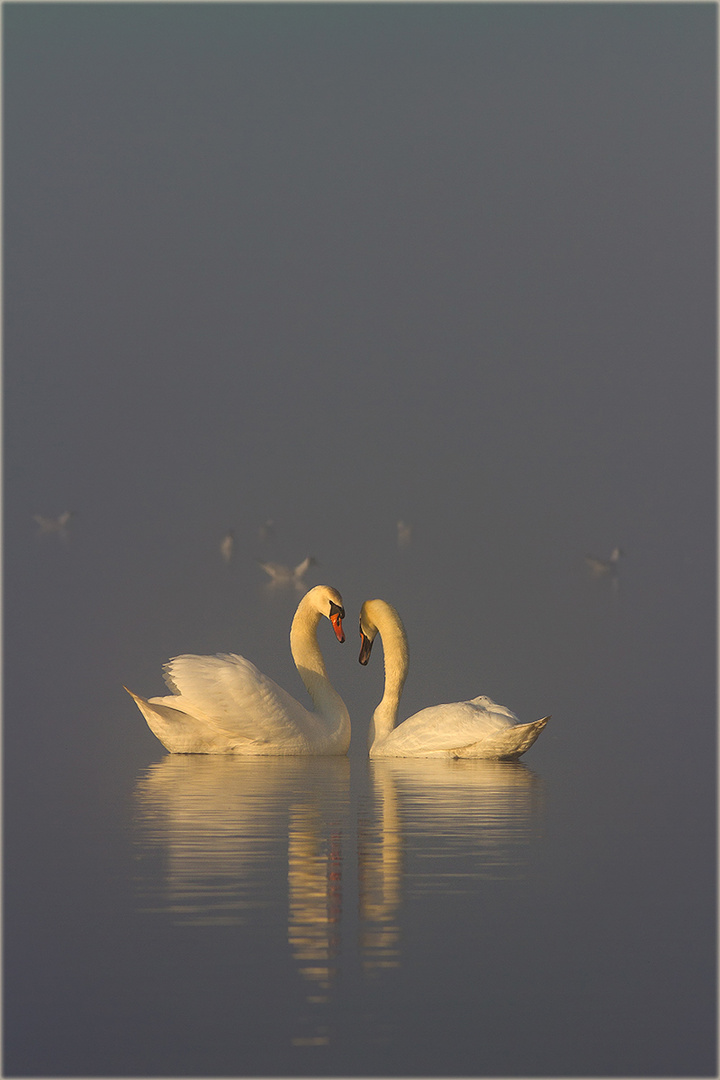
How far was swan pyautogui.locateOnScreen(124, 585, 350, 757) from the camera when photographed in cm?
1391

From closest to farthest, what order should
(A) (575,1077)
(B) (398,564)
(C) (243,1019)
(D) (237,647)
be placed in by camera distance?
1. (A) (575,1077)
2. (C) (243,1019)
3. (D) (237,647)
4. (B) (398,564)

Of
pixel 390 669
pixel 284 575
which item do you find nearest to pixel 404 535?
pixel 284 575

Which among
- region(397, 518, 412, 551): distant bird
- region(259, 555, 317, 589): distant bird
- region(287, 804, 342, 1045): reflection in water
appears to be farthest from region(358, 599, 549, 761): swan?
region(397, 518, 412, 551): distant bird

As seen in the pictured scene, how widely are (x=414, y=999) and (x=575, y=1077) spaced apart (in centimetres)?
91

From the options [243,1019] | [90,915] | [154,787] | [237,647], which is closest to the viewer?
[243,1019]

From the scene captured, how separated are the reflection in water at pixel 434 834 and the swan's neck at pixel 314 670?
0.95 meters

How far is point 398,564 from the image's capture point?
→ 36625 millimetres

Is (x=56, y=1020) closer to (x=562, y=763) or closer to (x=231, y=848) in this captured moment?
(x=231, y=848)

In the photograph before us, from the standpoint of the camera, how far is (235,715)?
13.9 metres

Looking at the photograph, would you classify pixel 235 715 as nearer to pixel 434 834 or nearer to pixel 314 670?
pixel 314 670

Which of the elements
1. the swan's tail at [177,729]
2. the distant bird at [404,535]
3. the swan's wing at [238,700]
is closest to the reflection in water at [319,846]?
the swan's wing at [238,700]

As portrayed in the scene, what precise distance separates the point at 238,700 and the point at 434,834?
3768mm

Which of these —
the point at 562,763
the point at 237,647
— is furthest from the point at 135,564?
the point at 562,763

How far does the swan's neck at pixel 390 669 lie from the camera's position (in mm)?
14828
